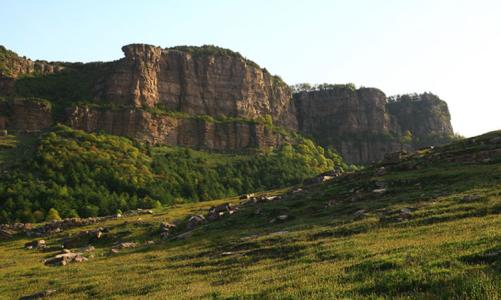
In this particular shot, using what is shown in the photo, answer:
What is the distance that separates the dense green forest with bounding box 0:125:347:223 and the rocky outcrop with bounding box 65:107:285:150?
9.13 m

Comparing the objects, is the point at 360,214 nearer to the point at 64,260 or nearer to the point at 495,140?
the point at 64,260

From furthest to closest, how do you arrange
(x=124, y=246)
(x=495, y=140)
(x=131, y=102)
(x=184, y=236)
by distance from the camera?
1. (x=131, y=102)
2. (x=495, y=140)
3. (x=124, y=246)
4. (x=184, y=236)

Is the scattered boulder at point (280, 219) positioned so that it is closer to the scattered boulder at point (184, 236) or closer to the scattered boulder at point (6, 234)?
the scattered boulder at point (184, 236)

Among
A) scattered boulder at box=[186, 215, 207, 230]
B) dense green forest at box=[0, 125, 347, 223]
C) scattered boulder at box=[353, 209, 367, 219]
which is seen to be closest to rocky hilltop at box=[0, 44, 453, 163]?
dense green forest at box=[0, 125, 347, 223]

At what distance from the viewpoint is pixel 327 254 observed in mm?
27859

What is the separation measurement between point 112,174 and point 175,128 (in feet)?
186

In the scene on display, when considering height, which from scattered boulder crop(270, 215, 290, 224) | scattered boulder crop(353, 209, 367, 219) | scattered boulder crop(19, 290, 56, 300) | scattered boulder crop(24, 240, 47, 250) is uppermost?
scattered boulder crop(353, 209, 367, 219)

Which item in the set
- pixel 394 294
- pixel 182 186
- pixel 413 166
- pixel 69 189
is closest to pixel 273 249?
pixel 394 294

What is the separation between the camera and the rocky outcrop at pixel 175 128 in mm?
→ 166500

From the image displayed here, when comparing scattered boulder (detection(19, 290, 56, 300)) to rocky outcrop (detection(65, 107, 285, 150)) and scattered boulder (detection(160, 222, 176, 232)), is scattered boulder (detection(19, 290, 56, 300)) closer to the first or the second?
scattered boulder (detection(160, 222, 176, 232))

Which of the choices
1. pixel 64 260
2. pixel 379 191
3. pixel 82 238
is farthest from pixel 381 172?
pixel 64 260

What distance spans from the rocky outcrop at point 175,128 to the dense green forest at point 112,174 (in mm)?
9133

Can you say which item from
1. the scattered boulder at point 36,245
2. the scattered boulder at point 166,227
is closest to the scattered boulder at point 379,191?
the scattered boulder at point 166,227

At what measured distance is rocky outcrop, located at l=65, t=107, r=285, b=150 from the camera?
166m
